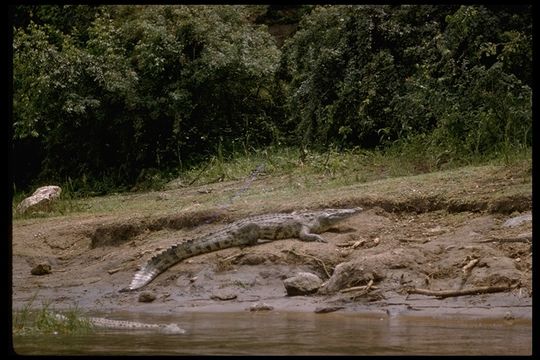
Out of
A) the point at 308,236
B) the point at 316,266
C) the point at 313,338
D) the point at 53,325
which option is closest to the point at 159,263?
the point at 308,236

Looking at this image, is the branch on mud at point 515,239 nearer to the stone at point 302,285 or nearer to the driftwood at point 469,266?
the driftwood at point 469,266

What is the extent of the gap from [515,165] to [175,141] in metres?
8.89

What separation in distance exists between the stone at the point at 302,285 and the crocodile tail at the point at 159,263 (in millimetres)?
1874

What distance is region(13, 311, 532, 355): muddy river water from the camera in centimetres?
620

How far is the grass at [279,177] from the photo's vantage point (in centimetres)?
1248

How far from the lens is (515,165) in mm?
10867

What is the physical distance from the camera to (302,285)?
8812 millimetres

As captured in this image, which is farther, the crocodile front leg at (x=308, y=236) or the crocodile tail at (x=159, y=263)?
the crocodile front leg at (x=308, y=236)

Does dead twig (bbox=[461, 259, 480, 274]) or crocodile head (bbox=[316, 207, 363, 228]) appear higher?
dead twig (bbox=[461, 259, 480, 274])

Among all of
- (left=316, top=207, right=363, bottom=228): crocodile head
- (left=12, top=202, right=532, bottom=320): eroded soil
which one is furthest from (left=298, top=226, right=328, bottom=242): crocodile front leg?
(left=316, top=207, right=363, bottom=228): crocodile head

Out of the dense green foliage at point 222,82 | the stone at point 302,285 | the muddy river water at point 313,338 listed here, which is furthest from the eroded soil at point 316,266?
the dense green foliage at point 222,82

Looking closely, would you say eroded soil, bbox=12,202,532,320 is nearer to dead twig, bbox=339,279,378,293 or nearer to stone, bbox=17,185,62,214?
dead twig, bbox=339,279,378,293
